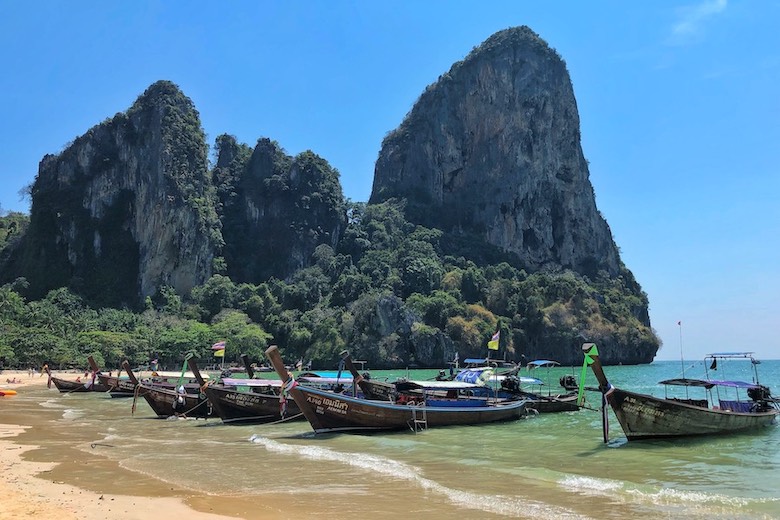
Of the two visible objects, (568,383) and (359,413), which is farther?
(568,383)

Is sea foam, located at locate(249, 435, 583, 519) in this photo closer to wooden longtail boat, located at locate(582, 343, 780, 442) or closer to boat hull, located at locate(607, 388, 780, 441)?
wooden longtail boat, located at locate(582, 343, 780, 442)

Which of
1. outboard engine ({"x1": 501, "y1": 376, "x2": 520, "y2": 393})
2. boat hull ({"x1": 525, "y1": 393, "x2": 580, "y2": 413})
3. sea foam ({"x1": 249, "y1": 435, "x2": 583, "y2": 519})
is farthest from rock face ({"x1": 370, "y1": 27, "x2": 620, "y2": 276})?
sea foam ({"x1": 249, "y1": 435, "x2": 583, "y2": 519})

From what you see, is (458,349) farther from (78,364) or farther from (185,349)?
(78,364)

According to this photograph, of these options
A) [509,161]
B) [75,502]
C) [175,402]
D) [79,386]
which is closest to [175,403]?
[175,402]

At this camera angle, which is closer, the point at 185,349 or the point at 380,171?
the point at 185,349

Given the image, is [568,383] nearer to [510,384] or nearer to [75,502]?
[510,384]

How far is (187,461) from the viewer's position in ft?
46.6

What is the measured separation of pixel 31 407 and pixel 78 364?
1280 inches

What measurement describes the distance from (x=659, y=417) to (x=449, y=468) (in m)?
7.06

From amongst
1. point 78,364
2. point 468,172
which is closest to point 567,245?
point 468,172

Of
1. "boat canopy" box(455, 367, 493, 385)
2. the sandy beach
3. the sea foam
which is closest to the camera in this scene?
the sandy beach

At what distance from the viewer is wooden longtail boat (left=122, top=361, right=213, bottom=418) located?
24266 millimetres

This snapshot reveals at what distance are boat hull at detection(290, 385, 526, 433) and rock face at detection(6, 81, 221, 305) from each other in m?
78.7

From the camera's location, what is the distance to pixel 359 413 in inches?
749
